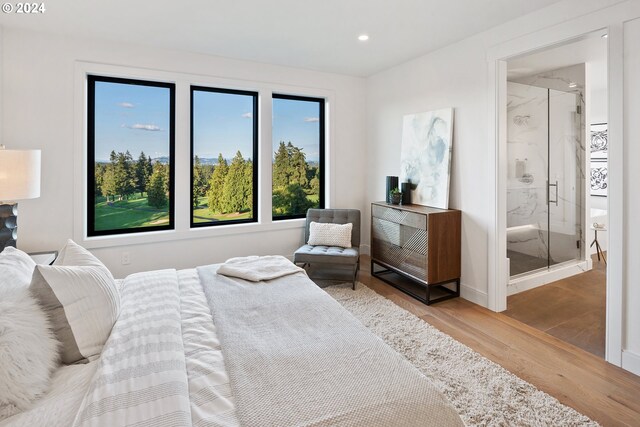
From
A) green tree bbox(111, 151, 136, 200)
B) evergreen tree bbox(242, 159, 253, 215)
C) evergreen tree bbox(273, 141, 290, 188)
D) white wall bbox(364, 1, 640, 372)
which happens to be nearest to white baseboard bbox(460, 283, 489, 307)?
white wall bbox(364, 1, 640, 372)

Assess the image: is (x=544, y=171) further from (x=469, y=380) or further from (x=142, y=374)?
(x=142, y=374)

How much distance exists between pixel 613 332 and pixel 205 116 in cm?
421

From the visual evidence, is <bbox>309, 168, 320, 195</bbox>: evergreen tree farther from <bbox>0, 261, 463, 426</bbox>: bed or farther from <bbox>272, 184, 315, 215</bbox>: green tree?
<bbox>0, 261, 463, 426</bbox>: bed

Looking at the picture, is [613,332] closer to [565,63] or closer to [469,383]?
[469,383]

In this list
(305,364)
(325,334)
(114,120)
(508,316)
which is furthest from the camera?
(114,120)

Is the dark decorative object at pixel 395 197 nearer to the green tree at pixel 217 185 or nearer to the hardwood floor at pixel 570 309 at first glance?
the hardwood floor at pixel 570 309

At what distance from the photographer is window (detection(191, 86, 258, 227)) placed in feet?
13.2

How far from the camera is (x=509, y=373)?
7.07ft

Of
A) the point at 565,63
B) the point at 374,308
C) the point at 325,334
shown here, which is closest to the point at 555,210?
the point at 565,63

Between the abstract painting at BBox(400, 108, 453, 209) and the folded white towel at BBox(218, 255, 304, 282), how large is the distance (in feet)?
6.37

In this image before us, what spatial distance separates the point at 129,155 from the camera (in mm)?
3709

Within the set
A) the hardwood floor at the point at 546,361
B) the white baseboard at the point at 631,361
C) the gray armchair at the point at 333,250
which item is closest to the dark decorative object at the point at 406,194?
the gray armchair at the point at 333,250

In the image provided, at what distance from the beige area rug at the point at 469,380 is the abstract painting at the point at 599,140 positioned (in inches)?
174

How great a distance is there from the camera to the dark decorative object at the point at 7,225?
255 centimetres
